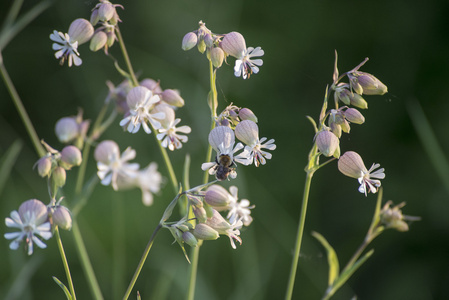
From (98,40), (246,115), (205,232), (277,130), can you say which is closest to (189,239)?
(205,232)

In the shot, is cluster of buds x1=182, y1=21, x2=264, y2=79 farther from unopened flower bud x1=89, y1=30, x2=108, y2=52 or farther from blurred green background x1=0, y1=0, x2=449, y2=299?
blurred green background x1=0, y1=0, x2=449, y2=299

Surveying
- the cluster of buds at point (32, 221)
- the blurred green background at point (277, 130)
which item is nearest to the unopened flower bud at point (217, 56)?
the cluster of buds at point (32, 221)

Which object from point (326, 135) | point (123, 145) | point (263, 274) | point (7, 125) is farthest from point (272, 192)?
point (326, 135)

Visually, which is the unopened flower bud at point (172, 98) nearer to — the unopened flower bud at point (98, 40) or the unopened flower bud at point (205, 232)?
the unopened flower bud at point (98, 40)

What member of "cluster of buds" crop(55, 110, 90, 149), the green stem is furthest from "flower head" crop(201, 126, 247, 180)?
"cluster of buds" crop(55, 110, 90, 149)

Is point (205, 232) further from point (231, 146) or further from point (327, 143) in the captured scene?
point (327, 143)
